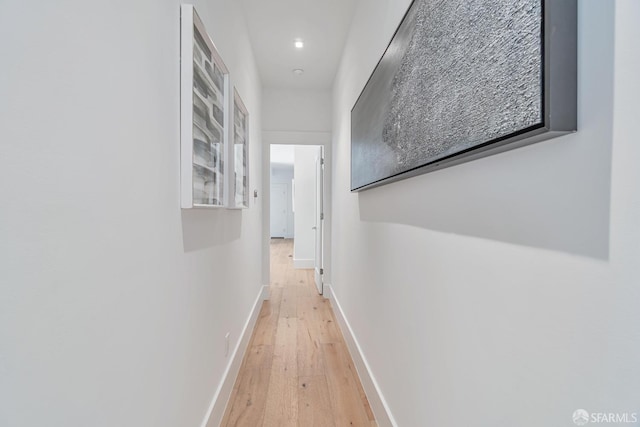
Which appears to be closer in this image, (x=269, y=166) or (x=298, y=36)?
(x=298, y=36)

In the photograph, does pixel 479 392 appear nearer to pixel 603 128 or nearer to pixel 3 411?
pixel 603 128

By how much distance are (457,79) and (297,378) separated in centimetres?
208

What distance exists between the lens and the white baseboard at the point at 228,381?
5.02 ft

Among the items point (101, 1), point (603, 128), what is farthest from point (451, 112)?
point (101, 1)

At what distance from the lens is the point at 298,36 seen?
112 inches

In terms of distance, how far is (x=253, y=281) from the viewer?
3121mm

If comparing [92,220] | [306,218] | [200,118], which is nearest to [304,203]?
[306,218]

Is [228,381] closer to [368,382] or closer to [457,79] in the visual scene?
[368,382]

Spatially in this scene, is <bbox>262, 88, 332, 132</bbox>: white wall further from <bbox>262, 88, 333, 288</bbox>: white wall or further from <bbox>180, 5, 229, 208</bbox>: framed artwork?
<bbox>180, 5, 229, 208</bbox>: framed artwork

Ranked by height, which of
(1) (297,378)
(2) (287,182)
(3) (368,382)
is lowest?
(1) (297,378)

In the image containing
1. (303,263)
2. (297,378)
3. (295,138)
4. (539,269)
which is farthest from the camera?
(303,263)

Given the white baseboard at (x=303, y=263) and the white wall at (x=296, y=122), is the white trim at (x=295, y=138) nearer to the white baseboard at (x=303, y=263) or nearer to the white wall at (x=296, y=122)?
the white wall at (x=296, y=122)

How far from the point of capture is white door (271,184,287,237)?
1226 cm

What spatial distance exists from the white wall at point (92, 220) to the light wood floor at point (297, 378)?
2.34 ft
